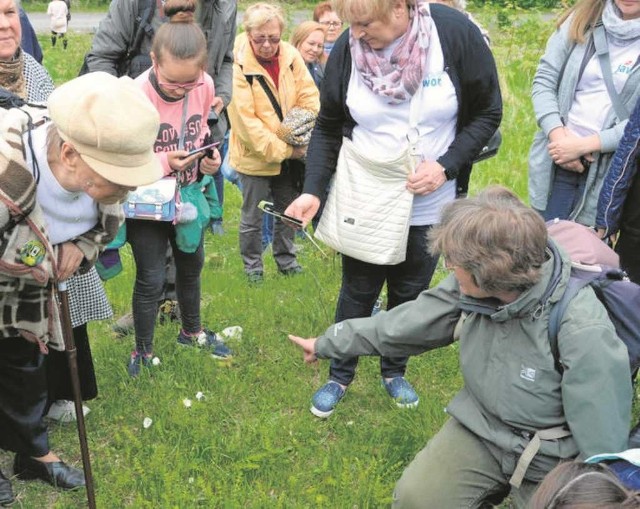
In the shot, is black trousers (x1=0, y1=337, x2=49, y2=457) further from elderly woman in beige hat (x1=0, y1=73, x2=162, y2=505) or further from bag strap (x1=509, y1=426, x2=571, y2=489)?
bag strap (x1=509, y1=426, x2=571, y2=489)

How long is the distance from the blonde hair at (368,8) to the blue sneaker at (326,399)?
1.70 m

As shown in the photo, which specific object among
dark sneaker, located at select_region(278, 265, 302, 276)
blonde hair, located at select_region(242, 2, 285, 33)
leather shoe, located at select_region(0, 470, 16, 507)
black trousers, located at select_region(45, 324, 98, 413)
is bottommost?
dark sneaker, located at select_region(278, 265, 302, 276)

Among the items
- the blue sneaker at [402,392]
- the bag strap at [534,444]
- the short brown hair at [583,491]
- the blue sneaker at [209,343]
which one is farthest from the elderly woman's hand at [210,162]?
the short brown hair at [583,491]

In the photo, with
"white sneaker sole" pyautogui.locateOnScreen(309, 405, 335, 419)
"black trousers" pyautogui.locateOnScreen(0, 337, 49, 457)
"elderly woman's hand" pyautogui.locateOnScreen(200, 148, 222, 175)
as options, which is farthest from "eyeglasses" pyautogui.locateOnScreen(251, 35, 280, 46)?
"black trousers" pyautogui.locateOnScreen(0, 337, 49, 457)

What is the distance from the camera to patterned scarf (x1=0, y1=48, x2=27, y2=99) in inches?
118

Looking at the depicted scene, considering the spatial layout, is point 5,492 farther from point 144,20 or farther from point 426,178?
point 144,20

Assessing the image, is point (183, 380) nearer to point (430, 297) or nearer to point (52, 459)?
point (52, 459)

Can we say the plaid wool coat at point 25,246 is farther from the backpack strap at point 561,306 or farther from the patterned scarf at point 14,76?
the backpack strap at point 561,306

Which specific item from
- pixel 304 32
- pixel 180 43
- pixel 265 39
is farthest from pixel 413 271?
pixel 304 32

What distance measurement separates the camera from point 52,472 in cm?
322

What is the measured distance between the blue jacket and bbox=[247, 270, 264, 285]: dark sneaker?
7.81 ft

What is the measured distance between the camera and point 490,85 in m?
3.28

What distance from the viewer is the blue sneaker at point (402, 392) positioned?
3746 mm

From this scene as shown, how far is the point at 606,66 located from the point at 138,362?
8.84ft
